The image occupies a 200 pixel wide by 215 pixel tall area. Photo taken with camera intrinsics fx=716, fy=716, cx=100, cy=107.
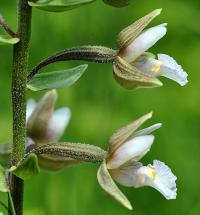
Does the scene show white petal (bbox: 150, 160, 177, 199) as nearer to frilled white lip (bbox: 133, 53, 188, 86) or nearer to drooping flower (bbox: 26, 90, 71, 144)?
frilled white lip (bbox: 133, 53, 188, 86)

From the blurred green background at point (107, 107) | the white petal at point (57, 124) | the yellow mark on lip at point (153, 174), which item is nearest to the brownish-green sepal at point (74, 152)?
the yellow mark on lip at point (153, 174)

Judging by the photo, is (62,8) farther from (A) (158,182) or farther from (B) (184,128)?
(B) (184,128)

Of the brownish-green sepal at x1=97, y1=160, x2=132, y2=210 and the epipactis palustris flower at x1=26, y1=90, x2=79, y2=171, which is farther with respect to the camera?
the epipactis palustris flower at x1=26, y1=90, x2=79, y2=171

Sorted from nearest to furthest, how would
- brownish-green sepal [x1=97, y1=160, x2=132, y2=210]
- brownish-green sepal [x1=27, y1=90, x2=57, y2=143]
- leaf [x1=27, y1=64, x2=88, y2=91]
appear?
1. brownish-green sepal [x1=97, y1=160, x2=132, y2=210]
2. leaf [x1=27, y1=64, x2=88, y2=91]
3. brownish-green sepal [x1=27, y1=90, x2=57, y2=143]

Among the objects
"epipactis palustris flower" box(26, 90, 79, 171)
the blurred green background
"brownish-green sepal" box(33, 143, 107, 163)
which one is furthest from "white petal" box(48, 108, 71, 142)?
the blurred green background

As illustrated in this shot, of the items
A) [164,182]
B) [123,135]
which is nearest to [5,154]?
[123,135]

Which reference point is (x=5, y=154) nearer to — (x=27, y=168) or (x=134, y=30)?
(x=27, y=168)

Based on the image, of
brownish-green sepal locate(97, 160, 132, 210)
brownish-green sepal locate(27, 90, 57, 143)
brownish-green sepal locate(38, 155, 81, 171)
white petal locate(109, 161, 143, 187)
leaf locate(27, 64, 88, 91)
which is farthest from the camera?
brownish-green sepal locate(27, 90, 57, 143)
